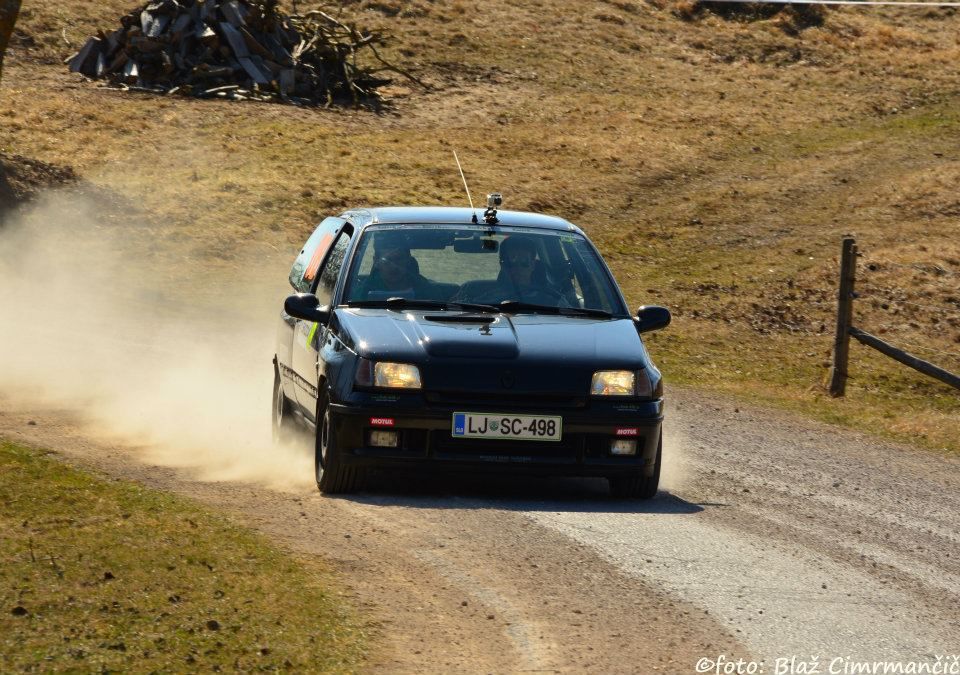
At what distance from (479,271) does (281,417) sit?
2.18 meters

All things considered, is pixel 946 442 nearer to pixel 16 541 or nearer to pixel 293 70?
pixel 16 541

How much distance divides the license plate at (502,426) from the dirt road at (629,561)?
429 millimetres

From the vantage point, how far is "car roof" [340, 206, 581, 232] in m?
10.9

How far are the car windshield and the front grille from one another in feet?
3.21

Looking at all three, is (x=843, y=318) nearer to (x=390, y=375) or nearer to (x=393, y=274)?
(x=393, y=274)

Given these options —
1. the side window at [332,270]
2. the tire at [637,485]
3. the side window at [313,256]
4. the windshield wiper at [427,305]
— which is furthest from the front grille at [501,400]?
the side window at [313,256]

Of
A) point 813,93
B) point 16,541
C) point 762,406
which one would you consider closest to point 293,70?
point 813,93

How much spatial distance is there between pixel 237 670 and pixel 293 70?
32.9 m

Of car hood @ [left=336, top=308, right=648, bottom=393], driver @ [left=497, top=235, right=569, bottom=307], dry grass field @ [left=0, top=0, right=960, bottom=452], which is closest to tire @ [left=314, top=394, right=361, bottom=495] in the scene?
car hood @ [left=336, top=308, right=648, bottom=393]

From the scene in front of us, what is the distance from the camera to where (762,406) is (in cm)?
1673

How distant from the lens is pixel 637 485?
9898mm

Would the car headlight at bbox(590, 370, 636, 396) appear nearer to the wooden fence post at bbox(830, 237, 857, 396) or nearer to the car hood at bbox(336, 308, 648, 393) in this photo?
the car hood at bbox(336, 308, 648, 393)

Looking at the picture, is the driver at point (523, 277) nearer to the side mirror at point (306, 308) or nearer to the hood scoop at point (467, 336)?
the hood scoop at point (467, 336)

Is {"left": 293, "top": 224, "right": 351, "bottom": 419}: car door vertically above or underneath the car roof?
underneath
